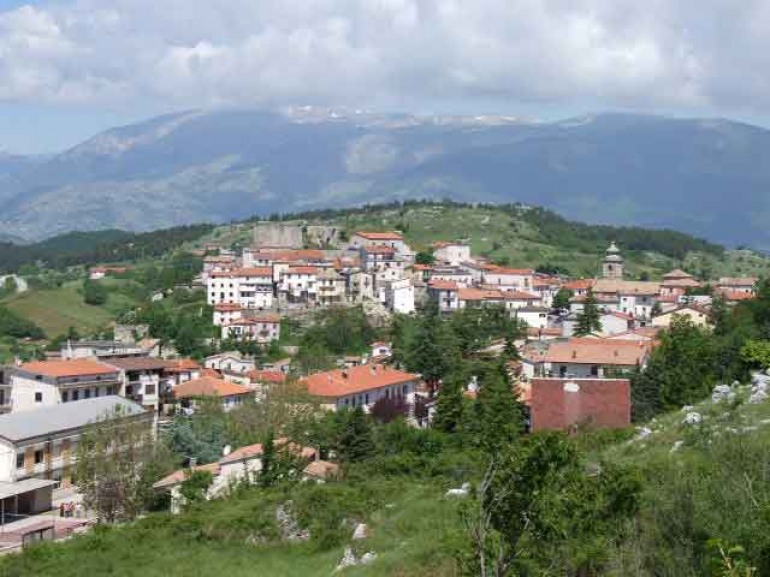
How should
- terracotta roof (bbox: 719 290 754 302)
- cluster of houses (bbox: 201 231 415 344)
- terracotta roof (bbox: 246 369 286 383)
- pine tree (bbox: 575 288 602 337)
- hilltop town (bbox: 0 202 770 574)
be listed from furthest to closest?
cluster of houses (bbox: 201 231 415 344)
terracotta roof (bbox: 719 290 754 302)
pine tree (bbox: 575 288 602 337)
terracotta roof (bbox: 246 369 286 383)
hilltop town (bbox: 0 202 770 574)

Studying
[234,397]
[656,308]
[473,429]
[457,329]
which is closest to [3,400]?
[234,397]

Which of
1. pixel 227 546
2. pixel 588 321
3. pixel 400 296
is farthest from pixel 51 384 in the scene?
pixel 400 296

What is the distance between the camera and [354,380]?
4741cm

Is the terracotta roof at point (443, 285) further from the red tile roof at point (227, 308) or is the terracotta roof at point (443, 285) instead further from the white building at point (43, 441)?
the white building at point (43, 441)

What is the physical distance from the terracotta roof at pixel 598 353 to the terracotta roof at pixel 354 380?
7800 millimetres

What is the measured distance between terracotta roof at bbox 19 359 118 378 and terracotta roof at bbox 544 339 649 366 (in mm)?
20452

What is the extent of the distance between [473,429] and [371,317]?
40.3 m

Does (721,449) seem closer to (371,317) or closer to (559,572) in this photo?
(559,572)

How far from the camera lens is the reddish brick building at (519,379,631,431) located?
30.6 metres

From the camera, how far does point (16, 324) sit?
78750 mm

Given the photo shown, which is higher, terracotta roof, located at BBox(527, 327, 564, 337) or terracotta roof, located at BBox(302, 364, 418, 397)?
terracotta roof, located at BBox(302, 364, 418, 397)

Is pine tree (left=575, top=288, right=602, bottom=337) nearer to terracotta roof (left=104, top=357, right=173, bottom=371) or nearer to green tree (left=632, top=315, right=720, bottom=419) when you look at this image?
green tree (left=632, top=315, right=720, bottom=419)

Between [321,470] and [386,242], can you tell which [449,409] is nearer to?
[321,470]

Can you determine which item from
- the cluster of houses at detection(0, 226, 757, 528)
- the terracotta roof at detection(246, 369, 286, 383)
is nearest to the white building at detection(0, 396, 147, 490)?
the cluster of houses at detection(0, 226, 757, 528)
